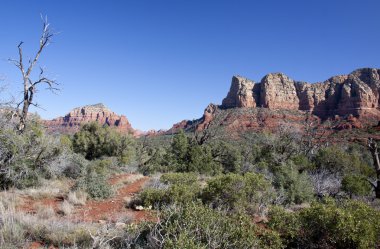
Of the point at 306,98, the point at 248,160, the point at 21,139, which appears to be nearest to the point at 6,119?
the point at 21,139

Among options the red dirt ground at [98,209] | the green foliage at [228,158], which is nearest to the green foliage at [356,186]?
the green foliage at [228,158]

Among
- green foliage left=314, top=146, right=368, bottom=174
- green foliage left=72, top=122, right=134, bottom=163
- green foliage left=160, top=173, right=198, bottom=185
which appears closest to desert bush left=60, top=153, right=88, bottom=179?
green foliage left=160, top=173, right=198, bottom=185

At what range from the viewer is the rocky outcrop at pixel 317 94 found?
113938 mm

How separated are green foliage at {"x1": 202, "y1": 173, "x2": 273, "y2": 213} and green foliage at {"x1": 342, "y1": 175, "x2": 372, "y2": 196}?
8066 millimetres

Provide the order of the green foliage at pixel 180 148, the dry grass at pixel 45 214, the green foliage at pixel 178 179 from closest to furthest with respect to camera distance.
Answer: the dry grass at pixel 45 214 < the green foliage at pixel 178 179 < the green foliage at pixel 180 148

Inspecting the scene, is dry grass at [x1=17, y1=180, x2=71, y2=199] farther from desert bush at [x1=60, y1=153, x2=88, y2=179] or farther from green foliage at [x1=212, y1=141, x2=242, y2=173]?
green foliage at [x1=212, y1=141, x2=242, y2=173]

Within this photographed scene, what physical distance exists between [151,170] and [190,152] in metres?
3.39

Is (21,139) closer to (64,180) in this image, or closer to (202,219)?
(64,180)

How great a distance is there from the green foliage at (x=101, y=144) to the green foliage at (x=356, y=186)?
1710cm

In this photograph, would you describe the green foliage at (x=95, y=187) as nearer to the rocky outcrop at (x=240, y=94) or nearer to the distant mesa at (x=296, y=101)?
the distant mesa at (x=296, y=101)

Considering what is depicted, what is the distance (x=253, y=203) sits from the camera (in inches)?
414

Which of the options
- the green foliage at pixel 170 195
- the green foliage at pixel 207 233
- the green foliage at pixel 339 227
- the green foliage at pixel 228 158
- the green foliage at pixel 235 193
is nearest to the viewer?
the green foliage at pixel 207 233

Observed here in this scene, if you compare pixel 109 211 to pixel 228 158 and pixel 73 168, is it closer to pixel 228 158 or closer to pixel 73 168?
pixel 73 168

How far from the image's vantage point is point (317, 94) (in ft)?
A: 417
